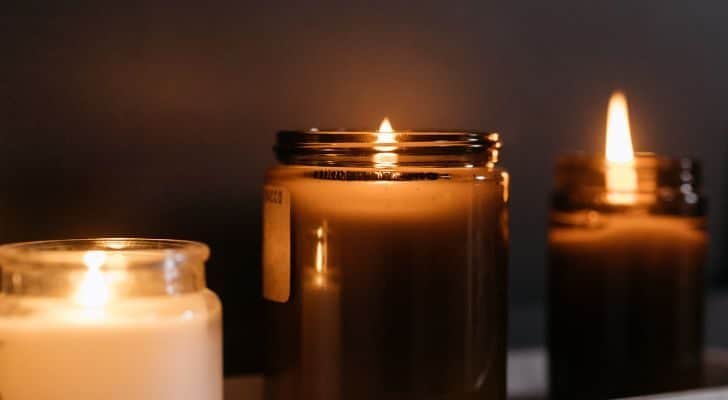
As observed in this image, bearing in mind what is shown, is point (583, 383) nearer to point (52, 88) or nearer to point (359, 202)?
point (359, 202)

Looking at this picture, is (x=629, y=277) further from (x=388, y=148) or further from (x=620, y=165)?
(x=388, y=148)

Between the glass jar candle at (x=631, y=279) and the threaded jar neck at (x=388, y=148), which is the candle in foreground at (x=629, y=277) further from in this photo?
the threaded jar neck at (x=388, y=148)

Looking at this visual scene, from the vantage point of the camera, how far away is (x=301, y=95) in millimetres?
650

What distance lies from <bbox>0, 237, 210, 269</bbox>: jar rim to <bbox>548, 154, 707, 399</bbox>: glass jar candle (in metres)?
0.32

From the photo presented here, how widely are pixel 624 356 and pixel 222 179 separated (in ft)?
1.06

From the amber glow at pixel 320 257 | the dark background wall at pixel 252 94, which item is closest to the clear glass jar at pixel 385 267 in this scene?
the amber glow at pixel 320 257

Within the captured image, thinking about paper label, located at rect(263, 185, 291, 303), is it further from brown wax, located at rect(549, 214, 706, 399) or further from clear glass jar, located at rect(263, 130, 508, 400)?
brown wax, located at rect(549, 214, 706, 399)

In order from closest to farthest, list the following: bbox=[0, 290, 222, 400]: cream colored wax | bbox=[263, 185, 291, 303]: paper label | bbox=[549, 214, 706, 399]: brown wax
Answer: bbox=[0, 290, 222, 400]: cream colored wax → bbox=[263, 185, 291, 303]: paper label → bbox=[549, 214, 706, 399]: brown wax

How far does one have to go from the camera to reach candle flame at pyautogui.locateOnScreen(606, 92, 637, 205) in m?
0.67

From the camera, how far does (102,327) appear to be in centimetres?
42

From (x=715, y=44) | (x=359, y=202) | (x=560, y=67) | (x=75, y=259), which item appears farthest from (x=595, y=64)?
(x=75, y=259)

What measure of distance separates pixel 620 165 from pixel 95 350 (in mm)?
418

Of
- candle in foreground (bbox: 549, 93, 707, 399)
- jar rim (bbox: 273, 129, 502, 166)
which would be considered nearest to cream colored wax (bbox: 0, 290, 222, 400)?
jar rim (bbox: 273, 129, 502, 166)

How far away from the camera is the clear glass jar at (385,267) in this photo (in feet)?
1.63
